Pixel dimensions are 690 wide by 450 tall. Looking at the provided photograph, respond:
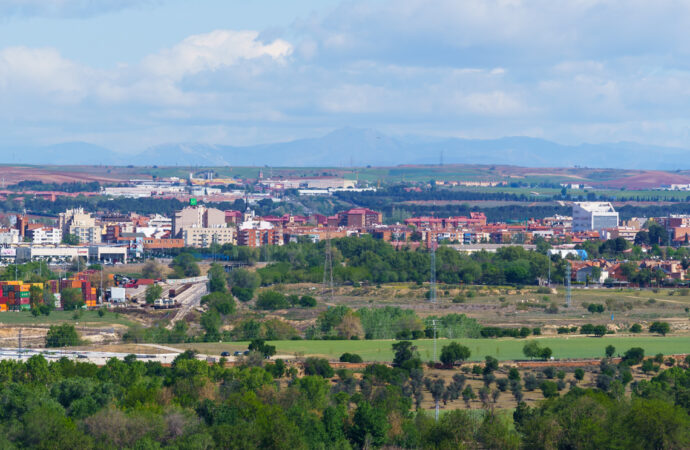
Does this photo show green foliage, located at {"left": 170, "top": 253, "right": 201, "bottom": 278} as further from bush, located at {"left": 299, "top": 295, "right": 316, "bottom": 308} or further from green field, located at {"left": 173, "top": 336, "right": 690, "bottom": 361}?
green field, located at {"left": 173, "top": 336, "right": 690, "bottom": 361}

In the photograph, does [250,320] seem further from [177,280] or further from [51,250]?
[51,250]

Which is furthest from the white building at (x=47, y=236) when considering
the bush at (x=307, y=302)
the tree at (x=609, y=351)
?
the tree at (x=609, y=351)

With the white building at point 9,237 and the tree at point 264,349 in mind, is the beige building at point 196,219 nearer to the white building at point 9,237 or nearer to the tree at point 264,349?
the white building at point 9,237

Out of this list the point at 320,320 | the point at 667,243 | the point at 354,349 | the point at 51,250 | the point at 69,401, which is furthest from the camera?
the point at 667,243

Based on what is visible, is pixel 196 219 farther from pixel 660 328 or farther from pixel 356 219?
pixel 660 328

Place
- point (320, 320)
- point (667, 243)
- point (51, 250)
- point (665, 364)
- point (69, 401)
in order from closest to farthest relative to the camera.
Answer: point (69, 401) < point (665, 364) < point (320, 320) < point (51, 250) < point (667, 243)

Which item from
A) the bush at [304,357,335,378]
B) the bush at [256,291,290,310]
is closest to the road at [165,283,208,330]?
the bush at [256,291,290,310]

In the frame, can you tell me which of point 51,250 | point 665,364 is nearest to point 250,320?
point 665,364
